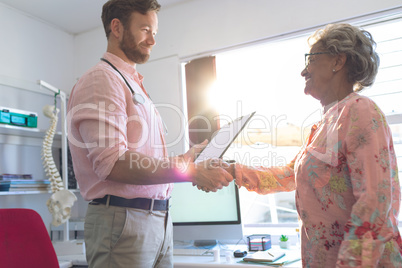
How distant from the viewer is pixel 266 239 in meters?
2.37

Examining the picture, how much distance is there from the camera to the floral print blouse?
1.03 meters

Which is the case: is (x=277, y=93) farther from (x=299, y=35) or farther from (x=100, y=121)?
(x=100, y=121)

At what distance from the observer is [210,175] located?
4.66 ft

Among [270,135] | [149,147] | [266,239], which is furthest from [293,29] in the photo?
[149,147]

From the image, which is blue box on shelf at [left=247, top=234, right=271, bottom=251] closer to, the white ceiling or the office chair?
the office chair

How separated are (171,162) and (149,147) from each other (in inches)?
5.7

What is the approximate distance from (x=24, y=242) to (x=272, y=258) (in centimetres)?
128

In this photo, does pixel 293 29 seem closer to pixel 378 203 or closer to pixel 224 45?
pixel 224 45

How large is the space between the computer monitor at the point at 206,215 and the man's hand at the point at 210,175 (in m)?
0.94

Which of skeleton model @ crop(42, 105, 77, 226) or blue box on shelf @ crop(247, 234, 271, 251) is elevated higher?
skeleton model @ crop(42, 105, 77, 226)

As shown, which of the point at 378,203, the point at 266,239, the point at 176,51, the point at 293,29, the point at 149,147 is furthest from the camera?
the point at 176,51

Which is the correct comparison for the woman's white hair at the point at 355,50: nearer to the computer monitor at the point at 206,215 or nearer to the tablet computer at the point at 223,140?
the tablet computer at the point at 223,140

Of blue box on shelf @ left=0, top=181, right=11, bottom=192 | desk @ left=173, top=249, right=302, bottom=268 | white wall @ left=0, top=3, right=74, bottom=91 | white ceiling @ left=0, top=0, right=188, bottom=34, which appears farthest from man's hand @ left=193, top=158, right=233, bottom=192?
white wall @ left=0, top=3, right=74, bottom=91

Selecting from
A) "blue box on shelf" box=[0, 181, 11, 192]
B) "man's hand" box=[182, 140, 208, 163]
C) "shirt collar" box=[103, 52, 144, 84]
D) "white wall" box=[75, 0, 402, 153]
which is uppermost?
"white wall" box=[75, 0, 402, 153]
